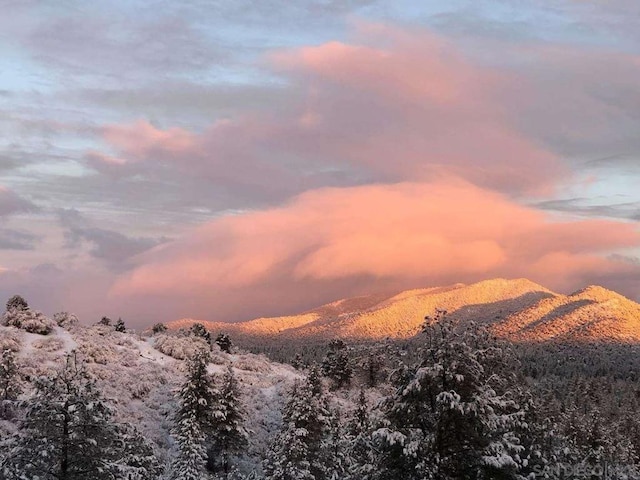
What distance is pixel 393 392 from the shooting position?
14961mm

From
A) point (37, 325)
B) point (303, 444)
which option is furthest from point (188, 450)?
point (37, 325)

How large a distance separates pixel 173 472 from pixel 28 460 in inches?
844

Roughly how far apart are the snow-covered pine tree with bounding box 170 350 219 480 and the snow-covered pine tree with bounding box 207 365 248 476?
0.49m

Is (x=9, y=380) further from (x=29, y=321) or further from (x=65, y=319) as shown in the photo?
(x=65, y=319)

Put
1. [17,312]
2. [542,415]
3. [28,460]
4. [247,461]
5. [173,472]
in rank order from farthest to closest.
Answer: [17,312]
[247,461]
[173,472]
[542,415]
[28,460]

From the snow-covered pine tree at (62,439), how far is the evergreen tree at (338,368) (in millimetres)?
57224

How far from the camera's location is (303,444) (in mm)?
33750

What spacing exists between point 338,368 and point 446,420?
196 ft

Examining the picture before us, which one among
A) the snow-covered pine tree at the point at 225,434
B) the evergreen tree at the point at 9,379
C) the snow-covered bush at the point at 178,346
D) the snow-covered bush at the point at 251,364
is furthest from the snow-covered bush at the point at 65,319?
the snow-covered pine tree at the point at 225,434

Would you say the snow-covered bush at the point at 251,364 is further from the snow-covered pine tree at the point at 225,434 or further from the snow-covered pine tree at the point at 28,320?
the snow-covered pine tree at the point at 225,434

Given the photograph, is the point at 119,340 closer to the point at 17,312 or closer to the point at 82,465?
the point at 17,312

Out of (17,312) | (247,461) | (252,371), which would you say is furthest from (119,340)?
(247,461)

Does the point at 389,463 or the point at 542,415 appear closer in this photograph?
the point at 389,463

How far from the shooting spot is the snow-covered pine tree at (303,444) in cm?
3259
